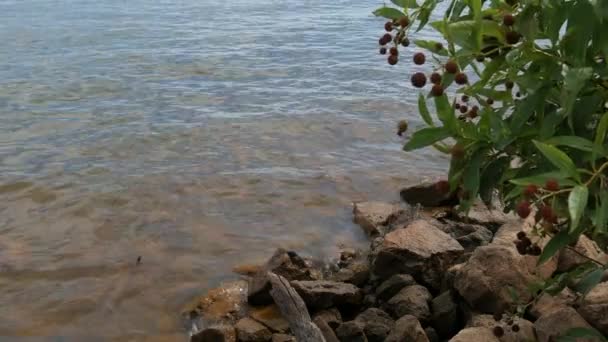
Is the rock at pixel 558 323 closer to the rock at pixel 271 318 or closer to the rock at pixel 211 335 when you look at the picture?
the rock at pixel 271 318

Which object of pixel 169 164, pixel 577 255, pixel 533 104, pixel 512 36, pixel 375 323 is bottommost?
pixel 169 164

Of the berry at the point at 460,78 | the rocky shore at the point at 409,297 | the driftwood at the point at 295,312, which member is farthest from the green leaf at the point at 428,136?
the driftwood at the point at 295,312

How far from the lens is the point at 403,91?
10.9 meters

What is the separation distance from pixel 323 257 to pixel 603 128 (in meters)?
4.14

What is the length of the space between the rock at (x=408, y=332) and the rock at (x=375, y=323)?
174 mm

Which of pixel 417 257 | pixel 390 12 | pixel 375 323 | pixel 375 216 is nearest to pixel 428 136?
pixel 390 12

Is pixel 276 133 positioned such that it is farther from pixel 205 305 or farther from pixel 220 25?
pixel 220 25

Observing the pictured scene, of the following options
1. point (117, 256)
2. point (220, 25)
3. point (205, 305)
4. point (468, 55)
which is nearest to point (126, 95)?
point (117, 256)

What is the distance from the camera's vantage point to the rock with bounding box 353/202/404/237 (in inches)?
241

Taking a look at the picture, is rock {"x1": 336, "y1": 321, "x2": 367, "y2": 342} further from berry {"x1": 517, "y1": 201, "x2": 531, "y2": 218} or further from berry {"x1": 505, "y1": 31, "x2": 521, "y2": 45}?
berry {"x1": 517, "y1": 201, "x2": 531, "y2": 218}

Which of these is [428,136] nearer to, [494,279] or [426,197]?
[494,279]

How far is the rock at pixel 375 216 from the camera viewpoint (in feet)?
20.1

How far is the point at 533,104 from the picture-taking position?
6.57 ft

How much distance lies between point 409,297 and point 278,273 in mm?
1016
